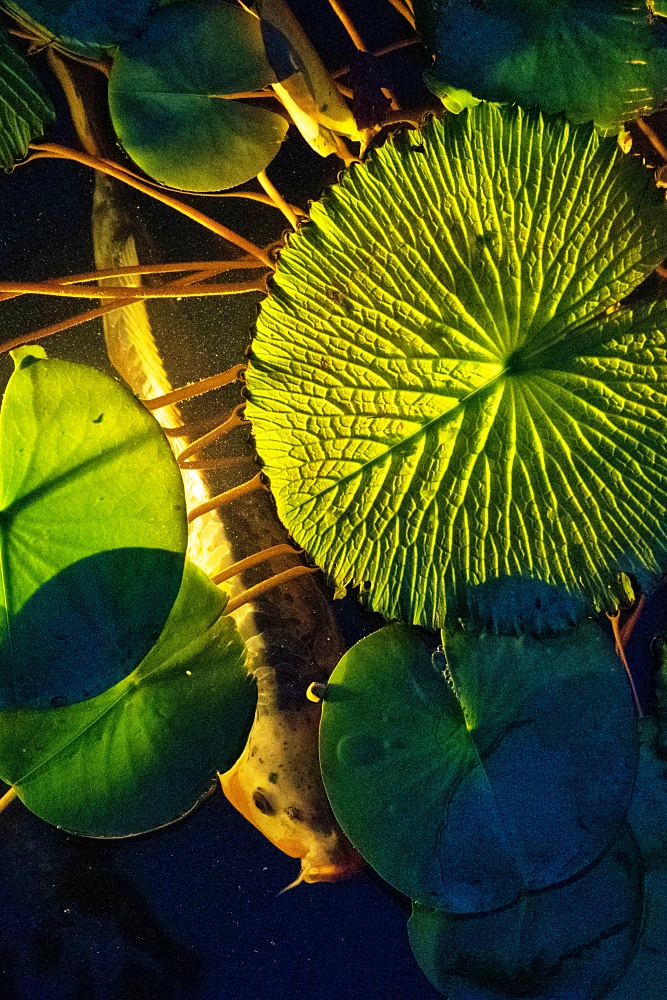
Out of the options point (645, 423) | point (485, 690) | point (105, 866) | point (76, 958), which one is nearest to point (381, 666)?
point (485, 690)

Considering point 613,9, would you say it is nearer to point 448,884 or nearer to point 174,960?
point 448,884

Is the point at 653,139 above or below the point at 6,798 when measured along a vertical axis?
above

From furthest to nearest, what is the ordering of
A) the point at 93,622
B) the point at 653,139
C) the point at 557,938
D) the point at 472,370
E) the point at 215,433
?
the point at 215,433 → the point at 653,139 → the point at 557,938 → the point at 93,622 → the point at 472,370

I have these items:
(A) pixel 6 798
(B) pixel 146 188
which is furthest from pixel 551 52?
(A) pixel 6 798

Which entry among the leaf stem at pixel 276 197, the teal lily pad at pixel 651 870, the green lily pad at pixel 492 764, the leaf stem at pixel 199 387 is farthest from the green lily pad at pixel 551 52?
the teal lily pad at pixel 651 870

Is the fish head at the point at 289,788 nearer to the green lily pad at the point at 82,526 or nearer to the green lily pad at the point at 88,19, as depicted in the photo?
the green lily pad at the point at 82,526

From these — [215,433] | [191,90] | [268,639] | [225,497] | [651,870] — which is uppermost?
[191,90]

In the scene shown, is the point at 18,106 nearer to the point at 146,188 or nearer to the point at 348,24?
the point at 146,188

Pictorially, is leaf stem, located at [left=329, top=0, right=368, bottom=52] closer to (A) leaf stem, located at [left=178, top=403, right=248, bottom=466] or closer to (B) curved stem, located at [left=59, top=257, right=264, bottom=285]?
(B) curved stem, located at [left=59, top=257, right=264, bottom=285]
